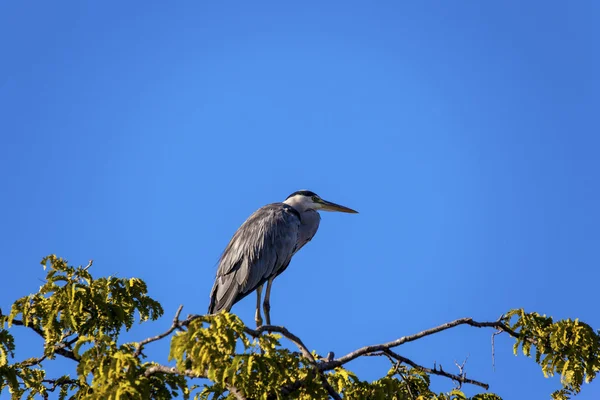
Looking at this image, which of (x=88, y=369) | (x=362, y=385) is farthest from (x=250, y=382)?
(x=362, y=385)

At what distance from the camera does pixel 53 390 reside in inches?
234

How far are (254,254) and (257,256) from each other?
0.15 ft

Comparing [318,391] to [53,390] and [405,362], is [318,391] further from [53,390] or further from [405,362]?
[53,390]

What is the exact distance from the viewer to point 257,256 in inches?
394

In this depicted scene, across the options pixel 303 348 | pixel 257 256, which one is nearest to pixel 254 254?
pixel 257 256

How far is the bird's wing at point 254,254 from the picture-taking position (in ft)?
31.6

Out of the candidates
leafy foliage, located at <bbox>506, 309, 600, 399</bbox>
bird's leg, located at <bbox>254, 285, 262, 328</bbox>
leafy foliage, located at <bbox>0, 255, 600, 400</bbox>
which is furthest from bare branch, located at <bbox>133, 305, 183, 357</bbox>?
bird's leg, located at <bbox>254, 285, 262, 328</bbox>

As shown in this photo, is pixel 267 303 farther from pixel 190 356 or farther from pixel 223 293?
pixel 190 356

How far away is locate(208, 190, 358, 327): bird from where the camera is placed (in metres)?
9.64

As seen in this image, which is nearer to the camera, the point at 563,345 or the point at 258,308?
the point at 563,345

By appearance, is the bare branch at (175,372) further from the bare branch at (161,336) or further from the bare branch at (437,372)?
the bare branch at (437,372)

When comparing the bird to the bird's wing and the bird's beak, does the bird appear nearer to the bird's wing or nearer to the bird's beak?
the bird's wing

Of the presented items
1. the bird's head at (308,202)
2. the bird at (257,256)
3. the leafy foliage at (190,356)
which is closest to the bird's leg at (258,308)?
the bird at (257,256)

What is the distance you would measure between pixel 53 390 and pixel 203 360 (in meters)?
2.27
